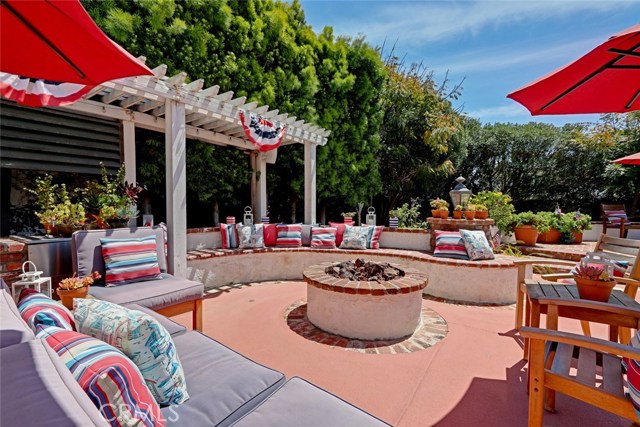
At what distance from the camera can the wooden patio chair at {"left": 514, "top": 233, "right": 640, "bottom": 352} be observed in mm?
2715

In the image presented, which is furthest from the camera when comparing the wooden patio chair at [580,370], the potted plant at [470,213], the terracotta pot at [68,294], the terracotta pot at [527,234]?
the terracotta pot at [527,234]

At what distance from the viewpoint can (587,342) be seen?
1.52 m

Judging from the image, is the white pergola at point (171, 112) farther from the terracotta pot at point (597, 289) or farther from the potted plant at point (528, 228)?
the potted plant at point (528, 228)

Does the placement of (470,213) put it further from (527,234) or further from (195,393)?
(195,393)

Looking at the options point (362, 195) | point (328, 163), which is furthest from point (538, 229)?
point (328, 163)

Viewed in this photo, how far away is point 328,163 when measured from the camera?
809 cm

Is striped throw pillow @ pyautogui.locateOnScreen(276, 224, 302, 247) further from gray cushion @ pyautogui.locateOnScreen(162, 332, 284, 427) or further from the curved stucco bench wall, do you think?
gray cushion @ pyautogui.locateOnScreen(162, 332, 284, 427)

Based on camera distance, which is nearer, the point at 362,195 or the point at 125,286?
the point at 125,286

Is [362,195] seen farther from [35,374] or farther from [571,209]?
[35,374]

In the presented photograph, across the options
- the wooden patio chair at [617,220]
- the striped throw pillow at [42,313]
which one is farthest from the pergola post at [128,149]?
the wooden patio chair at [617,220]

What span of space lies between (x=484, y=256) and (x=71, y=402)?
4.78 m

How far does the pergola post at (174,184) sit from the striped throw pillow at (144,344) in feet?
8.92

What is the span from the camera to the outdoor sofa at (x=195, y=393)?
0.72 meters

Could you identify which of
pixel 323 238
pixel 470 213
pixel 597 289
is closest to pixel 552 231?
pixel 470 213
